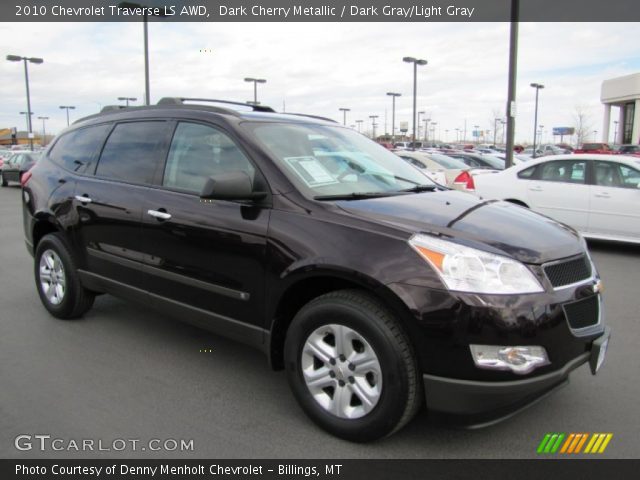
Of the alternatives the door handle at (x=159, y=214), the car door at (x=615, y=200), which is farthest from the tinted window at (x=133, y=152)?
the car door at (x=615, y=200)

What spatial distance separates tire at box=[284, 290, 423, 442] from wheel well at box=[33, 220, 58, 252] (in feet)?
10.2

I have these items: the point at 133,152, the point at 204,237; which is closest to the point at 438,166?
the point at 133,152

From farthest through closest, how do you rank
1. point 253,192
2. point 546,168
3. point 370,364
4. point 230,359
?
1. point 546,168
2. point 230,359
3. point 253,192
4. point 370,364

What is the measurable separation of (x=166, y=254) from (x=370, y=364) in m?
1.73

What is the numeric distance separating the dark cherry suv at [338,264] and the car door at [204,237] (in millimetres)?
11

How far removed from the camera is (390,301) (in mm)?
2715

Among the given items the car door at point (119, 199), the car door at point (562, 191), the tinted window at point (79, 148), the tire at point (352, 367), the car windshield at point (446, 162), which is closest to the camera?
the tire at point (352, 367)

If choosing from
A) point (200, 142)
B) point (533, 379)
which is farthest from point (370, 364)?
point (200, 142)

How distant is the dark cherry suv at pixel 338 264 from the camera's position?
261 centimetres

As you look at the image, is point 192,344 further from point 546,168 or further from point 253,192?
point 546,168

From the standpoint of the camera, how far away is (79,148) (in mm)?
4957

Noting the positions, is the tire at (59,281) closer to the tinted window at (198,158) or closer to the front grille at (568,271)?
the tinted window at (198,158)

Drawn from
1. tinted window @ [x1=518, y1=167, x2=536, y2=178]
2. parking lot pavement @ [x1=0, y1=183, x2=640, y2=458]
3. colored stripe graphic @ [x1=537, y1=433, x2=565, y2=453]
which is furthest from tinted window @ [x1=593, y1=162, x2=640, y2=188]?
colored stripe graphic @ [x1=537, y1=433, x2=565, y2=453]
